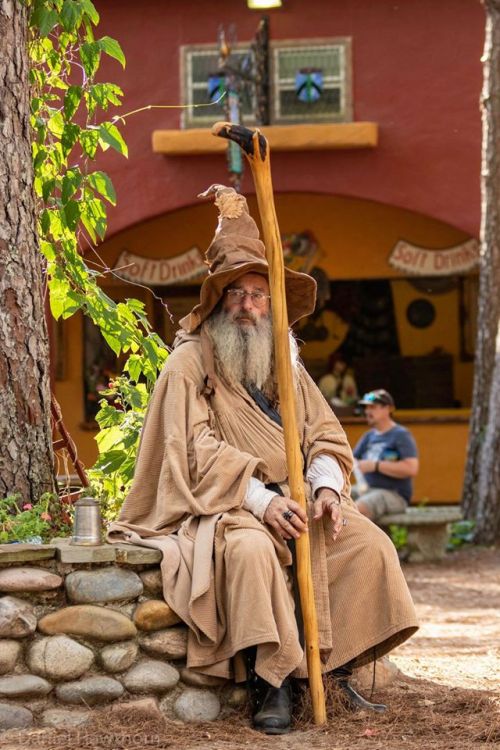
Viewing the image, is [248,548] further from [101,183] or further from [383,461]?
[383,461]

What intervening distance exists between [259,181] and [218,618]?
5.08ft

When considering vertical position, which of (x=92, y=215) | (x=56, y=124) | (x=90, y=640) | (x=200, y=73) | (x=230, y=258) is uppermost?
(x=200, y=73)

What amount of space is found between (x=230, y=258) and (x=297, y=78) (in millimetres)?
8253

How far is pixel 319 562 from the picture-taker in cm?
528

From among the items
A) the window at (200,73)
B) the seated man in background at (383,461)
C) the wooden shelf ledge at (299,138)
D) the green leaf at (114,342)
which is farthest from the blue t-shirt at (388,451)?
the green leaf at (114,342)

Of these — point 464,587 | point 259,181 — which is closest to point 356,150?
point 464,587

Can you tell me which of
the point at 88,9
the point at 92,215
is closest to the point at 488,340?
the point at 92,215

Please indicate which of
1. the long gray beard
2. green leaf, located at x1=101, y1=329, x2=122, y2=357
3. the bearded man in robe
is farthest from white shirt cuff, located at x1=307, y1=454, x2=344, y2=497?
green leaf, located at x1=101, y1=329, x2=122, y2=357

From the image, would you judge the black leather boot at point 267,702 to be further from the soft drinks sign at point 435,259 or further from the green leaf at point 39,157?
the soft drinks sign at point 435,259

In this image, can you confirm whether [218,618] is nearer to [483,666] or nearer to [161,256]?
[483,666]

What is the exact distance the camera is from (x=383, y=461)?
10.8 m

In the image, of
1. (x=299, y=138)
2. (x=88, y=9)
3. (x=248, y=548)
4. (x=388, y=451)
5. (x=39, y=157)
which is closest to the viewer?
(x=248, y=548)

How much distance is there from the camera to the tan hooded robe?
4.91 metres

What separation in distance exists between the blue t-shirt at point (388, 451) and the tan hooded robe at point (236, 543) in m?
5.15
